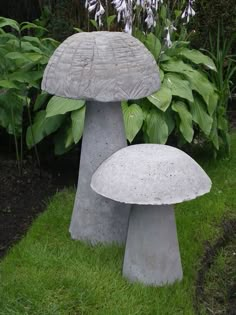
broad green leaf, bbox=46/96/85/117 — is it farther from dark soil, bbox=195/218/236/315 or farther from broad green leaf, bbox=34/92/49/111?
dark soil, bbox=195/218/236/315

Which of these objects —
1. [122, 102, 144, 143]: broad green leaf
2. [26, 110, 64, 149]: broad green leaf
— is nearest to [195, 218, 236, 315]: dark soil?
[122, 102, 144, 143]: broad green leaf

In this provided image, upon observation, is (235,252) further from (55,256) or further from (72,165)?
(72,165)

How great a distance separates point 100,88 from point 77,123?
146cm

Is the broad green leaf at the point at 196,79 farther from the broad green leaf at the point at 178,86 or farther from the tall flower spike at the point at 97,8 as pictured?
the tall flower spike at the point at 97,8

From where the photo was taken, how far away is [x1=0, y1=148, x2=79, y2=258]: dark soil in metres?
4.53

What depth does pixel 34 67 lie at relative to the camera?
5496mm

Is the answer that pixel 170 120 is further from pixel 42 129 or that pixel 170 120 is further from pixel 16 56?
pixel 16 56

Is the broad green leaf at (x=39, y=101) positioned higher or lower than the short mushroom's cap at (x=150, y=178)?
lower

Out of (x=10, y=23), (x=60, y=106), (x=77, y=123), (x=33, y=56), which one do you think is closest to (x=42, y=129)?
(x=60, y=106)

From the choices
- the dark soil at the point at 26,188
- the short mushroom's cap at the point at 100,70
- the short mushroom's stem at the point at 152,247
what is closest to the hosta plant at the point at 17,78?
the dark soil at the point at 26,188

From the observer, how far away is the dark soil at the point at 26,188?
14.9 feet

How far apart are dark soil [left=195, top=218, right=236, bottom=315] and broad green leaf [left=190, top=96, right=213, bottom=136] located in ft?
3.42

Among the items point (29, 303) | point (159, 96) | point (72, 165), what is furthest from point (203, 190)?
point (72, 165)

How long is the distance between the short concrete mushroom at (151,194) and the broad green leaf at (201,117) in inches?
71.4
